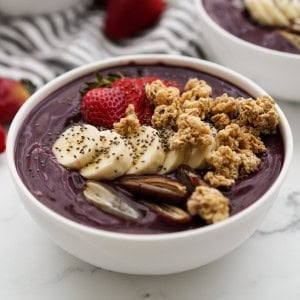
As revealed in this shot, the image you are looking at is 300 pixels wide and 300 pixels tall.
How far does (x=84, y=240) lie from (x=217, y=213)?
0.32 metres

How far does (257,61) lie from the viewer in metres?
2.28

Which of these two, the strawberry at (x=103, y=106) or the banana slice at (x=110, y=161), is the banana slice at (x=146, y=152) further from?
the strawberry at (x=103, y=106)

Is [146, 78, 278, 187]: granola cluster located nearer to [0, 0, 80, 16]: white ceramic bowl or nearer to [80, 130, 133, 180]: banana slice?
[80, 130, 133, 180]: banana slice

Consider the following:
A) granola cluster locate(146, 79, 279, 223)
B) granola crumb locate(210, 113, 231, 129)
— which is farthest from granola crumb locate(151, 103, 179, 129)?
granola crumb locate(210, 113, 231, 129)

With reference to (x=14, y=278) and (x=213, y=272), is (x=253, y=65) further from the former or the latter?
(x=14, y=278)

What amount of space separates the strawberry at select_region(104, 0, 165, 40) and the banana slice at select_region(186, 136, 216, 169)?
1124 mm

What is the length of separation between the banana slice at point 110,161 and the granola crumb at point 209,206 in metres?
0.23

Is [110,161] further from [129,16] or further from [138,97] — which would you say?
[129,16]

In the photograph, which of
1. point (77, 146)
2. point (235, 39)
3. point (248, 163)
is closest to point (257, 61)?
point (235, 39)

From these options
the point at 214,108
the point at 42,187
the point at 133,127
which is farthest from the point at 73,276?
the point at 214,108

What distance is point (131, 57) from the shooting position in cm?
215

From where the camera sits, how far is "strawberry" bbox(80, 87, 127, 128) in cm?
189

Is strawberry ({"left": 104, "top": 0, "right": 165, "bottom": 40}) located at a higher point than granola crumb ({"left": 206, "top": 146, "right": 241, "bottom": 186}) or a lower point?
lower

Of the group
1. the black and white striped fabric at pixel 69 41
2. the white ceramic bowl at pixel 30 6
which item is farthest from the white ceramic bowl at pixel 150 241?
the white ceramic bowl at pixel 30 6
